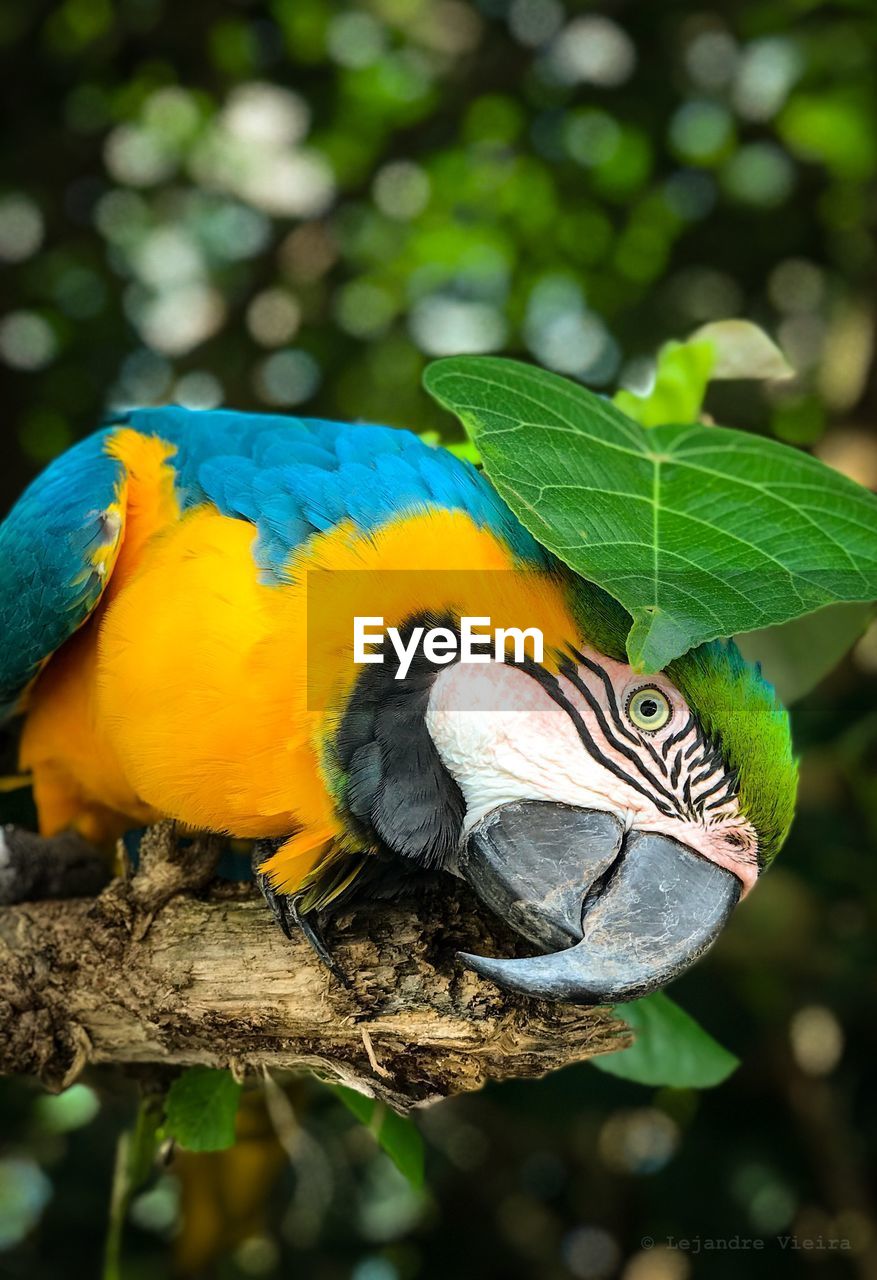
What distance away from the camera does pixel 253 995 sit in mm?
1657

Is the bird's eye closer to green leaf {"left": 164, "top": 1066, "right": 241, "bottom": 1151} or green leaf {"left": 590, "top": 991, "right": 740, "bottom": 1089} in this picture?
green leaf {"left": 590, "top": 991, "right": 740, "bottom": 1089}

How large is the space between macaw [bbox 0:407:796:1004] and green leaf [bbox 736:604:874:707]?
51 centimetres

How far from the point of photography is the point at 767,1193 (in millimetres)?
3428

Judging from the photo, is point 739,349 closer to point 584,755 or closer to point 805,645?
point 805,645

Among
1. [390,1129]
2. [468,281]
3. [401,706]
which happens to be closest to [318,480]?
[401,706]

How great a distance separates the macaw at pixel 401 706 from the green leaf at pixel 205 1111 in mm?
355

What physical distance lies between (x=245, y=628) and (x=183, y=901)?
0.46m

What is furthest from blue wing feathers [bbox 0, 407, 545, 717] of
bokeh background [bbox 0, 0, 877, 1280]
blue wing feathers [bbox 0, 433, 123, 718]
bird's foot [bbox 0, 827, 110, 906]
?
bokeh background [bbox 0, 0, 877, 1280]

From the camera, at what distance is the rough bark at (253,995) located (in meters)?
1.49

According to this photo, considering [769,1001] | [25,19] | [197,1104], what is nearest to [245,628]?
[197,1104]

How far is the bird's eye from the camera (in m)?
1.54

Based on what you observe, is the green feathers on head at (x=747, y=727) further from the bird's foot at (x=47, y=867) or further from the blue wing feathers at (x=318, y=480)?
the bird's foot at (x=47, y=867)

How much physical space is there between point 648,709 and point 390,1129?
0.81m

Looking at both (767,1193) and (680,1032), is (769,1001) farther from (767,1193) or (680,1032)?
(680,1032)
